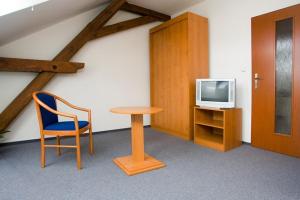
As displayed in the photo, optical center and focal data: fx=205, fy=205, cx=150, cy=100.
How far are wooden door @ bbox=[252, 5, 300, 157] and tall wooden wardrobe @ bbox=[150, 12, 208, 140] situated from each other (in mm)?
909

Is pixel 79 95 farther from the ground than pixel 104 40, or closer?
closer

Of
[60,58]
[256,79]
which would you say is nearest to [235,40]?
[256,79]

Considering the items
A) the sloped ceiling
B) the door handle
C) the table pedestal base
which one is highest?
the sloped ceiling

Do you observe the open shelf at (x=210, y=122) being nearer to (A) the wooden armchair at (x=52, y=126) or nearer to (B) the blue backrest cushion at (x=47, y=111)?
(A) the wooden armchair at (x=52, y=126)

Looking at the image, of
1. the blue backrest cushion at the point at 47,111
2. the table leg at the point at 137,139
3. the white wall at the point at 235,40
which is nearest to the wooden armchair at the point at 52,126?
the blue backrest cushion at the point at 47,111

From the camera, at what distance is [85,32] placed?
3846 millimetres

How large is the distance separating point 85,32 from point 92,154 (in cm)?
228

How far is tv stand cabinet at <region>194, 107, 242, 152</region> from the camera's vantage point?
3080 millimetres

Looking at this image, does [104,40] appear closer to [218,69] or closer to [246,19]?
[218,69]

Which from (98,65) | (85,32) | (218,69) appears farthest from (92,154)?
(218,69)

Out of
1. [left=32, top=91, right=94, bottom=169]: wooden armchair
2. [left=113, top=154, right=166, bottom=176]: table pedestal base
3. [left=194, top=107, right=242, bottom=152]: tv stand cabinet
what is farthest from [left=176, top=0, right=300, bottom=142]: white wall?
[left=32, top=91, right=94, bottom=169]: wooden armchair

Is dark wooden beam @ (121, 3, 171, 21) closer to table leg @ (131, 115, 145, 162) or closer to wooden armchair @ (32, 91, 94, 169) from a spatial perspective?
Answer: wooden armchair @ (32, 91, 94, 169)

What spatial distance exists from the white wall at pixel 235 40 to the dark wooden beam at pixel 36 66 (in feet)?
8.32

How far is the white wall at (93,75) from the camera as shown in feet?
11.4
